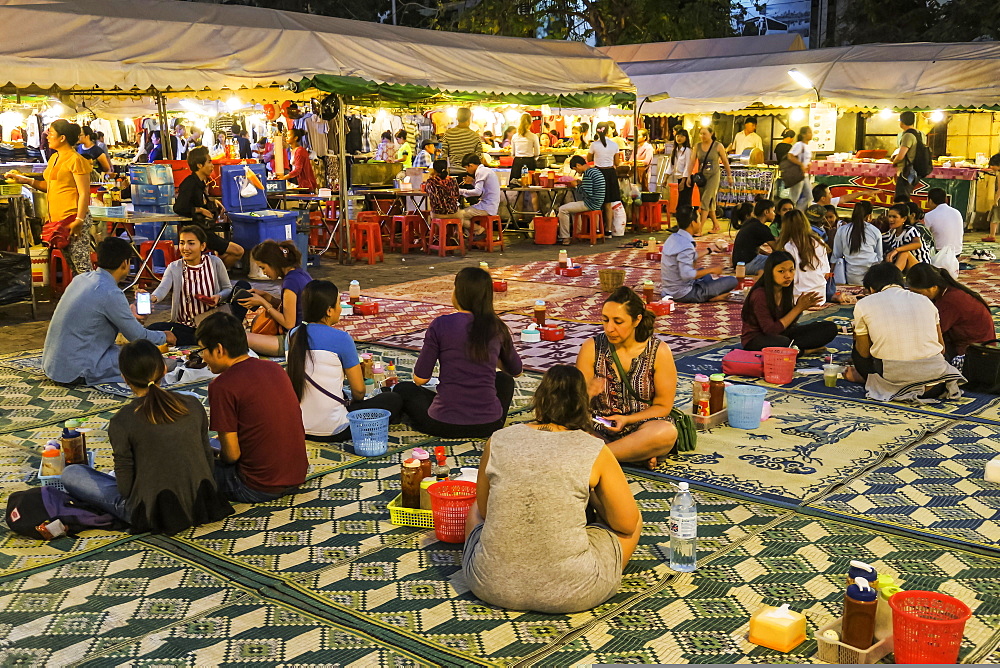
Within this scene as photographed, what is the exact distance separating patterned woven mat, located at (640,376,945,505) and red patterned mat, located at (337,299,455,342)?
3.58 meters

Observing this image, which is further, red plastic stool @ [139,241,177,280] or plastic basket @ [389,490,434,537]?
red plastic stool @ [139,241,177,280]

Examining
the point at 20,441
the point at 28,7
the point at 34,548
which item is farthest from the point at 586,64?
the point at 34,548

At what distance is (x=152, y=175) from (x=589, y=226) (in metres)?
7.82

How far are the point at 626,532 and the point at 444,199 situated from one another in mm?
11716

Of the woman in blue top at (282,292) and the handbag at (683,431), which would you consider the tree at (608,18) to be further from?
the handbag at (683,431)

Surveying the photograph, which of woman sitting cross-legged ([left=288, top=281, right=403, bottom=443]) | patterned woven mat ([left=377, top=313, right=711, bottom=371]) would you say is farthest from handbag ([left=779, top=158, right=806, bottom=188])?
woman sitting cross-legged ([left=288, top=281, right=403, bottom=443])

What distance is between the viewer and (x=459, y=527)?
503 cm

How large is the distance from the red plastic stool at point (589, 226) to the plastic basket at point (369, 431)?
11.7 metres

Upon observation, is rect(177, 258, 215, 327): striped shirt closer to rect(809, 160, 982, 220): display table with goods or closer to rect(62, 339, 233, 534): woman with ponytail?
rect(62, 339, 233, 534): woman with ponytail

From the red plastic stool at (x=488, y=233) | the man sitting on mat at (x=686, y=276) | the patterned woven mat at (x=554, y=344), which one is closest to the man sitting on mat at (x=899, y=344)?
the patterned woven mat at (x=554, y=344)

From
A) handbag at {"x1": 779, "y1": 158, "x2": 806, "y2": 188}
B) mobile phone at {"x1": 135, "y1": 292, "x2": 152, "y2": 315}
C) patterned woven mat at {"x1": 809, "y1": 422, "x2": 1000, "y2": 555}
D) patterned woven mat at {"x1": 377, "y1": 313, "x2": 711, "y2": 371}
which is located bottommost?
patterned woven mat at {"x1": 809, "y1": 422, "x2": 1000, "y2": 555}

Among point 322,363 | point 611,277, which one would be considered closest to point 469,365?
point 322,363

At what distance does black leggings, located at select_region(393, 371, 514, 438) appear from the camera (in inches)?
259

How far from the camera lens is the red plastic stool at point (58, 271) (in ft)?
37.7
